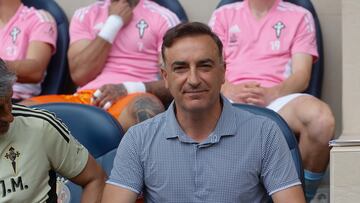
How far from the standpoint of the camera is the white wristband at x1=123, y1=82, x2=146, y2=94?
14.8 feet

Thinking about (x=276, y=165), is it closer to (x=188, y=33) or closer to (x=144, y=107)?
(x=188, y=33)

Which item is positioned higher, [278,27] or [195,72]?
[195,72]

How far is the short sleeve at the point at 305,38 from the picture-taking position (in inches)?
180

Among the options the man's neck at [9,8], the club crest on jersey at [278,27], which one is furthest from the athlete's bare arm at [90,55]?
the club crest on jersey at [278,27]

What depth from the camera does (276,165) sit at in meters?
3.01

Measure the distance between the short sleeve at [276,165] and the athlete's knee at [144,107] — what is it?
3.86ft

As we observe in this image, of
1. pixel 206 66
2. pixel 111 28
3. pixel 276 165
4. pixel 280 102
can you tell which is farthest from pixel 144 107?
pixel 276 165

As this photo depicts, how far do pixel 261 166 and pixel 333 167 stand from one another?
0.81 feet

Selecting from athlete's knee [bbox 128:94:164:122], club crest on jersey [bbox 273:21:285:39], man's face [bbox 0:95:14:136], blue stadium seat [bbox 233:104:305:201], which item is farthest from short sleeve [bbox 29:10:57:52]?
man's face [bbox 0:95:14:136]

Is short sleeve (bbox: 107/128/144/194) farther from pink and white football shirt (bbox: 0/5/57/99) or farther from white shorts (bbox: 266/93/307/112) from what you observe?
pink and white football shirt (bbox: 0/5/57/99)

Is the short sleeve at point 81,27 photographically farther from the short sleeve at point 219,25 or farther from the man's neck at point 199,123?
the man's neck at point 199,123

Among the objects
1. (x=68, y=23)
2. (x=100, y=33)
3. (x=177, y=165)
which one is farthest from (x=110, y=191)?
(x=68, y=23)

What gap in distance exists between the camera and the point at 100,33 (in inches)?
187

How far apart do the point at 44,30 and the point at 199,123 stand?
200 cm
